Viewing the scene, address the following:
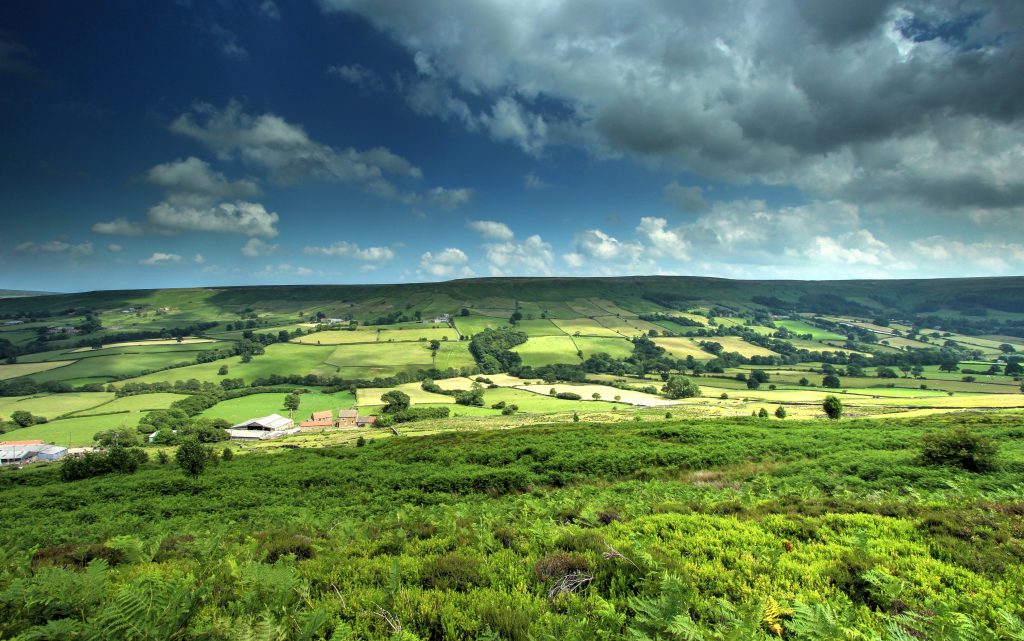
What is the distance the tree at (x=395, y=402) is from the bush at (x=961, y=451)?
64.2 meters

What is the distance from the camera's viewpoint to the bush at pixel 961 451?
1505 centimetres

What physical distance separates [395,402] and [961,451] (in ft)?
234

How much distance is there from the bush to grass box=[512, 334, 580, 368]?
103296 mm

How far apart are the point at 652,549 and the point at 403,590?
15.9ft

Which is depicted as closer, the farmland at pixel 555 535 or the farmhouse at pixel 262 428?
the farmland at pixel 555 535

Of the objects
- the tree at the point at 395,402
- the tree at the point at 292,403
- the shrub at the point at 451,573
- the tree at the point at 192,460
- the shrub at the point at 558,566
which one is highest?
the shrub at the point at 558,566

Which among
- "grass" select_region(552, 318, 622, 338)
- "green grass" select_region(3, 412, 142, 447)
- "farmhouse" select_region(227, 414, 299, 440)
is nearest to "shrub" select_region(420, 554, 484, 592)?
"farmhouse" select_region(227, 414, 299, 440)

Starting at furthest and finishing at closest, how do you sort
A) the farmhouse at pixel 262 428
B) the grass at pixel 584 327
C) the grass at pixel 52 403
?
the grass at pixel 584 327
the grass at pixel 52 403
the farmhouse at pixel 262 428

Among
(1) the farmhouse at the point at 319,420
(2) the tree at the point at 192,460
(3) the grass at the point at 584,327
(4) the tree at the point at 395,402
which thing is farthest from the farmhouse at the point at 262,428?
(3) the grass at the point at 584,327

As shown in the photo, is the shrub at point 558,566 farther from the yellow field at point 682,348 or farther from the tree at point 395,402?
the yellow field at point 682,348

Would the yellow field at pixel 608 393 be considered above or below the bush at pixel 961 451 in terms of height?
below

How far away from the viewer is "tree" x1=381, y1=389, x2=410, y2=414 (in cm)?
7099

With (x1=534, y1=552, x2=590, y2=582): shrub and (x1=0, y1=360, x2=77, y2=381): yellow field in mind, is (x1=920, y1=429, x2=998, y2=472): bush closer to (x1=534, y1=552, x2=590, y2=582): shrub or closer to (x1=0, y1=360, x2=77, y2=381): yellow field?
(x1=534, y1=552, x2=590, y2=582): shrub

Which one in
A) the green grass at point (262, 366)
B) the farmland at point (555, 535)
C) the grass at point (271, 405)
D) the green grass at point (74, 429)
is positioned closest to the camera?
the farmland at point (555, 535)
